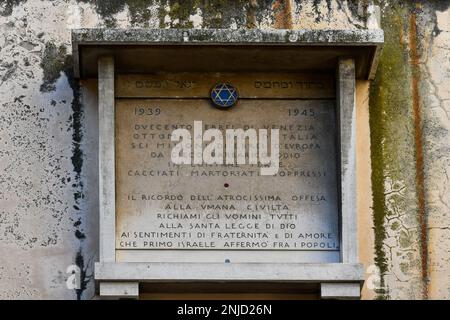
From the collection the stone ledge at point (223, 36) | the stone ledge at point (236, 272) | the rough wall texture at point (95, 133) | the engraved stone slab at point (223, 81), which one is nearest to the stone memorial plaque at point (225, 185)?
the engraved stone slab at point (223, 81)

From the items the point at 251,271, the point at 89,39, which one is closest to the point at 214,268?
the point at 251,271

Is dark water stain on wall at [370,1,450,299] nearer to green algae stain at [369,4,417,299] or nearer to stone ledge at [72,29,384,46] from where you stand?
green algae stain at [369,4,417,299]

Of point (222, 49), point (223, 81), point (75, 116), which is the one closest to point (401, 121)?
point (223, 81)

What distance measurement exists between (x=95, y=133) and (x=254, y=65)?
1146 millimetres

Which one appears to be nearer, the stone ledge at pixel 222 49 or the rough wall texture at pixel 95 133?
the stone ledge at pixel 222 49

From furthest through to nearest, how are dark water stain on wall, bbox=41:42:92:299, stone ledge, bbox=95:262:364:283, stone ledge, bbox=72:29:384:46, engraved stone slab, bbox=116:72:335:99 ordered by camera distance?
engraved stone slab, bbox=116:72:335:99 → dark water stain on wall, bbox=41:42:92:299 → stone ledge, bbox=72:29:384:46 → stone ledge, bbox=95:262:364:283

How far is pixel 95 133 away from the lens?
10156 mm

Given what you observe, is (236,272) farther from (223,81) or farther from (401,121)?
(401,121)

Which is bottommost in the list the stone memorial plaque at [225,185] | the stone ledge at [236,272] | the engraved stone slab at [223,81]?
the stone ledge at [236,272]

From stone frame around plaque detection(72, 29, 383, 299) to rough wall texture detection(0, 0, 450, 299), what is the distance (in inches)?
12.9

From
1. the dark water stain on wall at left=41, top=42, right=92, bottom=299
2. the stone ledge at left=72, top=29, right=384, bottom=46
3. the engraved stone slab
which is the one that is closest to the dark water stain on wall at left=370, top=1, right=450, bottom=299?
the engraved stone slab

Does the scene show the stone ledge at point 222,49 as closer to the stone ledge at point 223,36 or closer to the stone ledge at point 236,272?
the stone ledge at point 223,36

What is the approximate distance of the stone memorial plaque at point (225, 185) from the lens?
9859 millimetres

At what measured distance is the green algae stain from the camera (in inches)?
398
